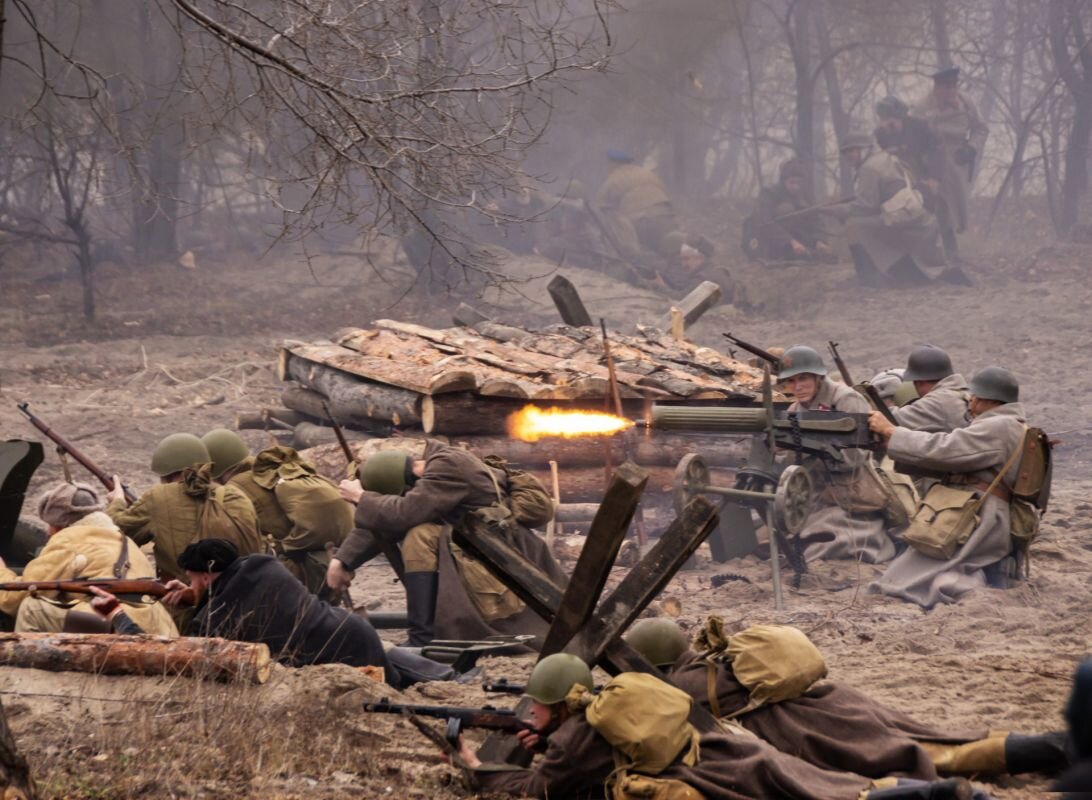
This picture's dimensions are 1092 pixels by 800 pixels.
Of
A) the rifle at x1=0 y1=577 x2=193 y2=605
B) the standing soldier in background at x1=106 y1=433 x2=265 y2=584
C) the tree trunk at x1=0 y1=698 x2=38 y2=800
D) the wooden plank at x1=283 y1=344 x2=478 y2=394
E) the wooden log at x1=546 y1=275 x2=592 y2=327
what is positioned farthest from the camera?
the wooden log at x1=546 y1=275 x2=592 y2=327

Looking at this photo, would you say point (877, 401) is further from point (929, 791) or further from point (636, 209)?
point (636, 209)

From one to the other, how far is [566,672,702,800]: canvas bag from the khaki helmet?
15.6 feet

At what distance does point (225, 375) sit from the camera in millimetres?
18234

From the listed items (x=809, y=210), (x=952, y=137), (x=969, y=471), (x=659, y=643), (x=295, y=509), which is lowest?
(x=659, y=643)

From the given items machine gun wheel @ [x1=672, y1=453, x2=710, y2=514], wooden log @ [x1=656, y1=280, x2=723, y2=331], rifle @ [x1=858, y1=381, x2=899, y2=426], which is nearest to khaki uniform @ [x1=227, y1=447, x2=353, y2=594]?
machine gun wheel @ [x1=672, y1=453, x2=710, y2=514]

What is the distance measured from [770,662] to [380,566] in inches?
262

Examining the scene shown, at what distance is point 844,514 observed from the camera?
11.2m

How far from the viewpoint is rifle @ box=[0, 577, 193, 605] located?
22.8ft

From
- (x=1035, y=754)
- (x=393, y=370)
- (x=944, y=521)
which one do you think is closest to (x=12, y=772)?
(x=1035, y=754)

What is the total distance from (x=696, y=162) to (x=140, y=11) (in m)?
17.7

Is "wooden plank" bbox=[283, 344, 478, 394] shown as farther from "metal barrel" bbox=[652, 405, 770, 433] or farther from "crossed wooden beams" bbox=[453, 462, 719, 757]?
"crossed wooden beams" bbox=[453, 462, 719, 757]

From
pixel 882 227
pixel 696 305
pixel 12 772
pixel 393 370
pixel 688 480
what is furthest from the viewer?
pixel 882 227

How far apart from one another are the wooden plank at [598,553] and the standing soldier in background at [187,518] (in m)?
3.03

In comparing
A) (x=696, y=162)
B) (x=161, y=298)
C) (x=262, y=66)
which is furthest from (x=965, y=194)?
(x=262, y=66)
